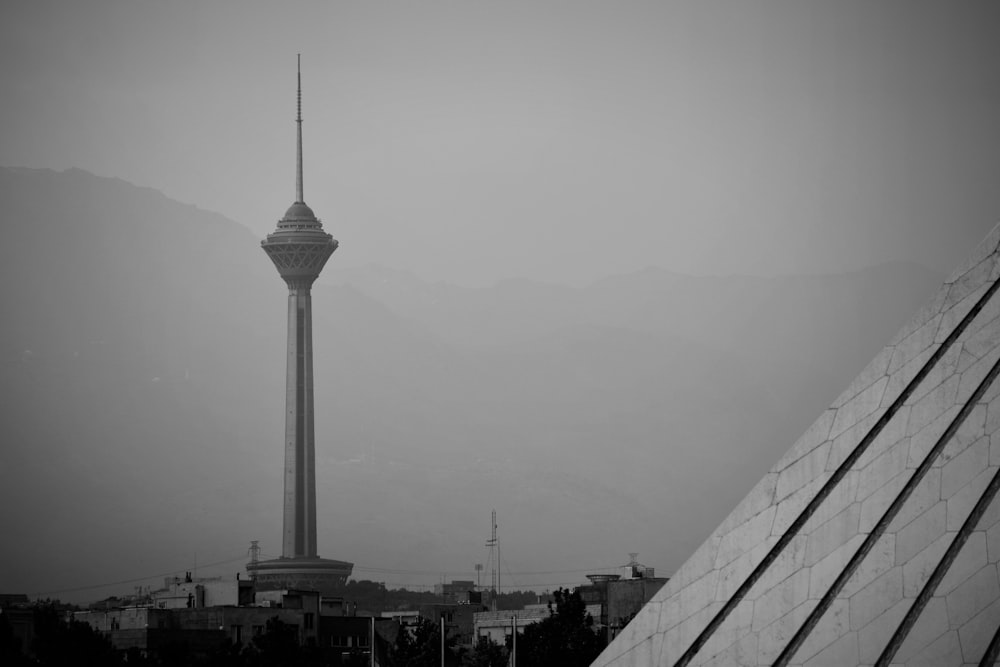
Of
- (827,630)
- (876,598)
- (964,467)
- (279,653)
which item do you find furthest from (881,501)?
(279,653)

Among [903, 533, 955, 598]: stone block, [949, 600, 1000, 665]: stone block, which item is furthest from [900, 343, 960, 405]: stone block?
[949, 600, 1000, 665]: stone block

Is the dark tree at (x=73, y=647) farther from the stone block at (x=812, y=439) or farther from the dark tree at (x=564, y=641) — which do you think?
the stone block at (x=812, y=439)

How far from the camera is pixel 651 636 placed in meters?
19.6

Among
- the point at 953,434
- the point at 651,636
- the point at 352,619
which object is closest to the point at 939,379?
the point at 953,434

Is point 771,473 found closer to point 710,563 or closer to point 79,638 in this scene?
point 710,563

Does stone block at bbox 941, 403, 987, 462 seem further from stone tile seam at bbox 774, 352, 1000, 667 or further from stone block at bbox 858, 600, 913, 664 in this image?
stone block at bbox 858, 600, 913, 664

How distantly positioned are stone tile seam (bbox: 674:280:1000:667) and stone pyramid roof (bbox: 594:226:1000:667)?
0.02 metres

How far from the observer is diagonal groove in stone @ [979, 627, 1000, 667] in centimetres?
1674

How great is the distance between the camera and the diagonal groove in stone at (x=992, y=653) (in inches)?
659

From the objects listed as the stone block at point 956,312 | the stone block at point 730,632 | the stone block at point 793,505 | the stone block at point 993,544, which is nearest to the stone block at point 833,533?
the stone block at point 793,505

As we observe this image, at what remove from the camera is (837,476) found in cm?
1873

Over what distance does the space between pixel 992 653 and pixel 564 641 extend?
183 feet

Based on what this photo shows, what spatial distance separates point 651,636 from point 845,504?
9.88ft

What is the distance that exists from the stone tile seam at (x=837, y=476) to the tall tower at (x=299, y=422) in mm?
169663
